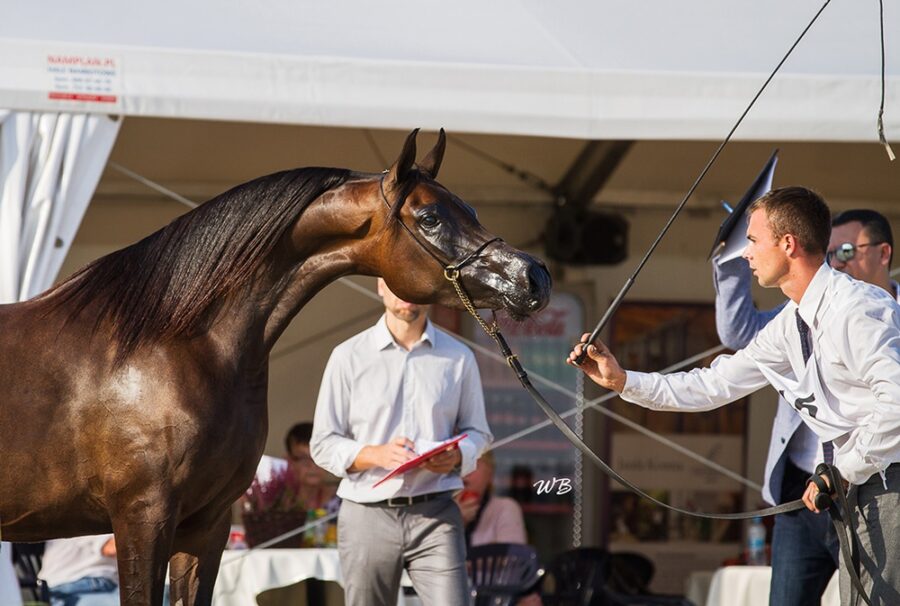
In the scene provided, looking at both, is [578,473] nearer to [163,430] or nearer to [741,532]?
[741,532]

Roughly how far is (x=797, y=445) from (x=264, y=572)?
221 centimetres

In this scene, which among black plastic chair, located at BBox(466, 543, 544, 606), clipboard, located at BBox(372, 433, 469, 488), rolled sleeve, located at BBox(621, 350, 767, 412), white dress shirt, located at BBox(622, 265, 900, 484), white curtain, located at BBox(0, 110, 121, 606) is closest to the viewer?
white dress shirt, located at BBox(622, 265, 900, 484)

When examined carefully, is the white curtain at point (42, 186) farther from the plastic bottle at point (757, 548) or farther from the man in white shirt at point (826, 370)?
the plastic bottle at point (757, 548)

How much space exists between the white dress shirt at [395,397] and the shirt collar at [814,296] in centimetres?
135

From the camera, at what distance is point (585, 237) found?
7023 mm

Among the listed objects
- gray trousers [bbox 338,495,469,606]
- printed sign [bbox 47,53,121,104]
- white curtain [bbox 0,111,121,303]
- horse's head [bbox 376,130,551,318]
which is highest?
printed sign [bbox 47,53,121,104]

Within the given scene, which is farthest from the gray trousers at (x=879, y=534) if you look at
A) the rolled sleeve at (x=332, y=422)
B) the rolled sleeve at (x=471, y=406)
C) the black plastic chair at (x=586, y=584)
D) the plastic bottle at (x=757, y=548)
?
the plastic bottle at (x=757, y=548)

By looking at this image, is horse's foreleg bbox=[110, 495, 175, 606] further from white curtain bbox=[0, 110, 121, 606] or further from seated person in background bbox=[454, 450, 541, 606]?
seated person in background bbox=[454, 450, 541, 606]

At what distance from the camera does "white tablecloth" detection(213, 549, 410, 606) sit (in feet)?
15.5

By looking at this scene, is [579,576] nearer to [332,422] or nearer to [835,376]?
[332,422]

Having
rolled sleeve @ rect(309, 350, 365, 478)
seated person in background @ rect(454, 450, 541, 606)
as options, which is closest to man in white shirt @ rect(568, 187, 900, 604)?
rolled sleeve @ rect(309, 350, 365, 478)

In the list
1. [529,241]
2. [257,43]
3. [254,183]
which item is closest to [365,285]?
[529,241]

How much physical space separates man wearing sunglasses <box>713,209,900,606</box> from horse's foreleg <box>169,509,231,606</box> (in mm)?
1769

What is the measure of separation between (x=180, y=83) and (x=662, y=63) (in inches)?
75.3
